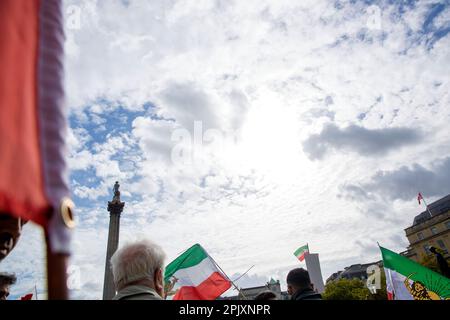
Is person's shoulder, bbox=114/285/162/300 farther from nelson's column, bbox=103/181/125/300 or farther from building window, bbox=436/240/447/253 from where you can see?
building window, bbox=436/240/447/253

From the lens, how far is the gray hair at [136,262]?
2.95 meters

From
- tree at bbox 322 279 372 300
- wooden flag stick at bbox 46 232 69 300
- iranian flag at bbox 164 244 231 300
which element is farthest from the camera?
tree at bbox 322 279 372 300

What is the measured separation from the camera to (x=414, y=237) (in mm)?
56906

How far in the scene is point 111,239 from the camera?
2623 cm

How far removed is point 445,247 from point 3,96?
207 ft

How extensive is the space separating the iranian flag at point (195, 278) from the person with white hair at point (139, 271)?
5.62 meters

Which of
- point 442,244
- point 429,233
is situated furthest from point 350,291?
point 429,233

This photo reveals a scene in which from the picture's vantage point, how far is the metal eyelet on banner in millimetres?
1084

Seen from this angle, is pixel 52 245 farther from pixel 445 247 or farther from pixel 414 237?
pixel 414 237

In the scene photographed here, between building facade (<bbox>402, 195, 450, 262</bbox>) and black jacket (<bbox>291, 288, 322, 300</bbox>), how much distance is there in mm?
53904

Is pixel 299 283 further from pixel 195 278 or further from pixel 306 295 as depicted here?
pixel 195 278

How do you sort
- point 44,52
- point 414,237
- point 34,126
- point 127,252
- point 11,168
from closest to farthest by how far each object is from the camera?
1. point 11,168
2. point 34,126
3. point 44,52
4. point 127,252
5. point 414,237

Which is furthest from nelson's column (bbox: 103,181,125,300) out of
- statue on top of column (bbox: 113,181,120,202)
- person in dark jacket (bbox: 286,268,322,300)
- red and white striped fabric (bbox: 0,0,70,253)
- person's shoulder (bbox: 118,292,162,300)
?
red and white striped fabric (bbox: 0,0,70,253)
